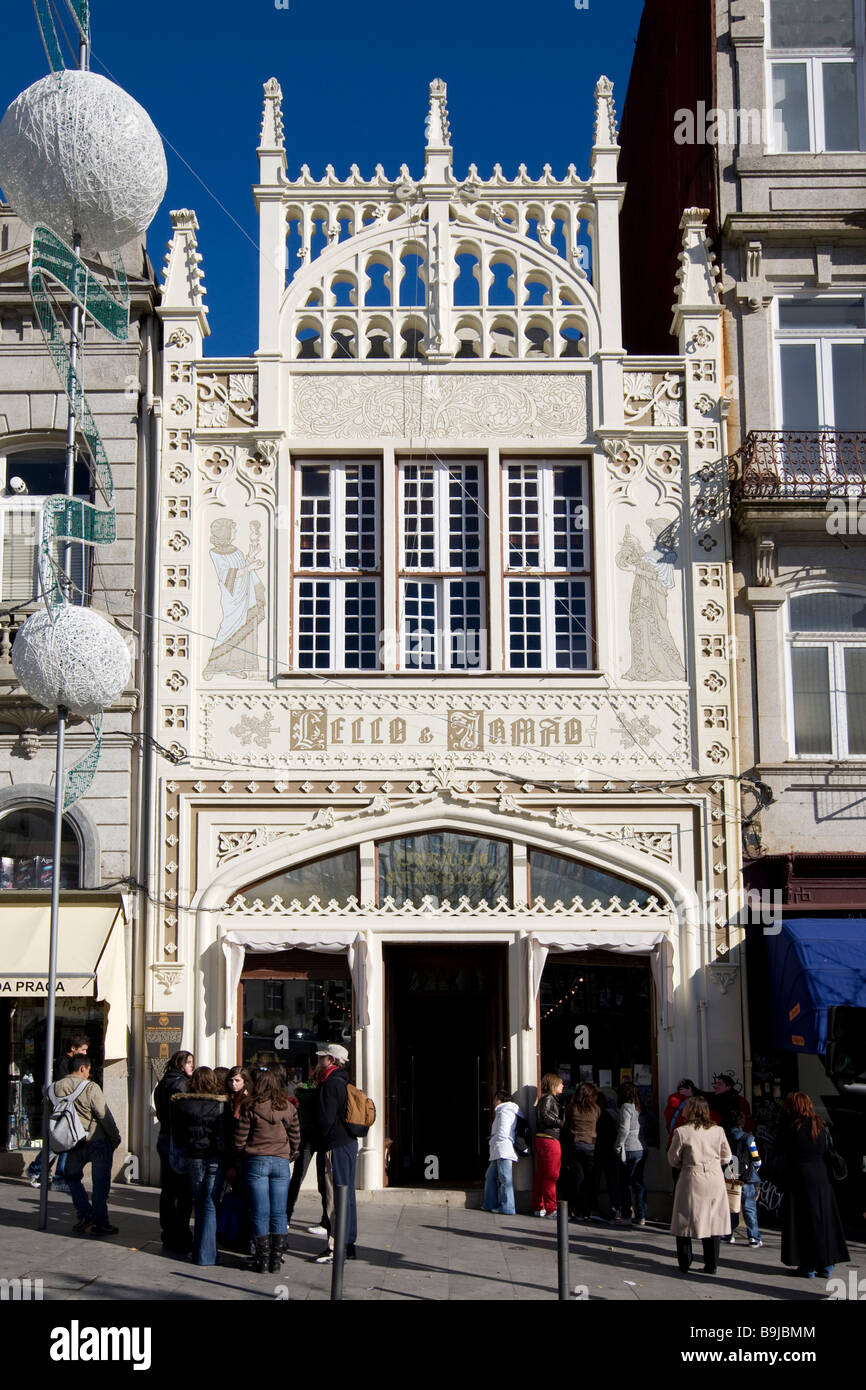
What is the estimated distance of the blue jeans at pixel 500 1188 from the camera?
1689 centimetres

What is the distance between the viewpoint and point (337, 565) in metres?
19.3

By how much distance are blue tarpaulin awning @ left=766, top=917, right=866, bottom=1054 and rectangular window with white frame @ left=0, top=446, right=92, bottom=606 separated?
942cm

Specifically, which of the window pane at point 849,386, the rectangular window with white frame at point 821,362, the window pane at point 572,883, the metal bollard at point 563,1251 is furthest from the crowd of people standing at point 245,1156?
the window pane at point 849,386

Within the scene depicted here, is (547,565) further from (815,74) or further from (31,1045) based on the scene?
(31,1045)

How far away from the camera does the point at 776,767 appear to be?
60.7ft

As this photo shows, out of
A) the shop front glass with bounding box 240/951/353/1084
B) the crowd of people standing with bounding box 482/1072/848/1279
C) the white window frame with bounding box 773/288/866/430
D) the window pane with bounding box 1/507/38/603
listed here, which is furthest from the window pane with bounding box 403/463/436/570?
the crowd of people standing with bounding box 482/1072/848/1279

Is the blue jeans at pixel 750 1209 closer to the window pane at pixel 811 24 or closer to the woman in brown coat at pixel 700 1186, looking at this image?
the woman in brown coat at pixel 700 1186

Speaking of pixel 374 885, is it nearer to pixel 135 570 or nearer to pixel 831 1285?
pixel 135 570

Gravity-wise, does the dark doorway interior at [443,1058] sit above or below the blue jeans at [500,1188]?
above

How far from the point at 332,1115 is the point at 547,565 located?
7.99 m

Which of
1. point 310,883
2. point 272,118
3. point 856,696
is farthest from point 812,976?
point 272,118

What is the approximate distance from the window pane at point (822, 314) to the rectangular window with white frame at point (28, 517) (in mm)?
9312

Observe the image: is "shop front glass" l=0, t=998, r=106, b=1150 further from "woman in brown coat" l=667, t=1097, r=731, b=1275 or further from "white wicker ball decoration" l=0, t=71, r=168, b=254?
"white wicker ball decoration" l=0, t=71, r=168, b=254

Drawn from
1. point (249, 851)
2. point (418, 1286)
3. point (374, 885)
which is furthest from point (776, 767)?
point (418, 1286)
